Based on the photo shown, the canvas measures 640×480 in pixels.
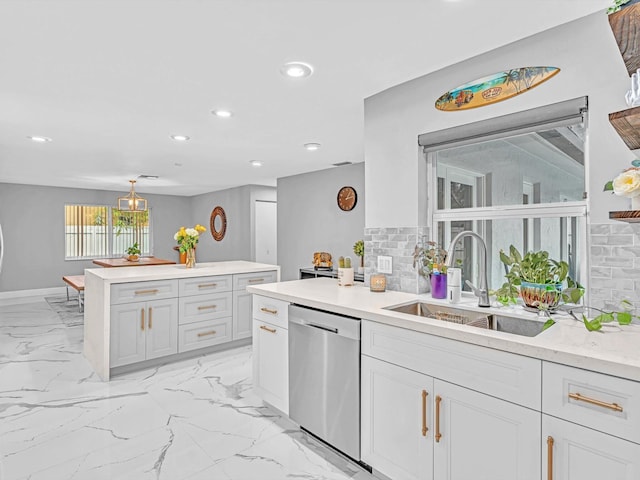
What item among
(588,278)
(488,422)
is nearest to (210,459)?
(488,422)

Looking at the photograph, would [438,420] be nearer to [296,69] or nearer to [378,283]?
[378,283]

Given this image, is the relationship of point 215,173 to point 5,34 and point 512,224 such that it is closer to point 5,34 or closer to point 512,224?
point 5,34

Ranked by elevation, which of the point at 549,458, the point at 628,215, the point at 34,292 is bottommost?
the point at 34,292

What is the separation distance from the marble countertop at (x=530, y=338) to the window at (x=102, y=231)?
301 inches

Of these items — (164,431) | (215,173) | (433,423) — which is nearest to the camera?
(433,423)

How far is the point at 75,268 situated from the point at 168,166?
4.30 m

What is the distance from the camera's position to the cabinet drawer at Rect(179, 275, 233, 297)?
359cm

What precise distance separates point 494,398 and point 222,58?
7.06ft

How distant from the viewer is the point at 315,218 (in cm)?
614

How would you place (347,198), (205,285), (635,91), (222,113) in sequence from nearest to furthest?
(635,91), (222,113), (205,285), (347,198)

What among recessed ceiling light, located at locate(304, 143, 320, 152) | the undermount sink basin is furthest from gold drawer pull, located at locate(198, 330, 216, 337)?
the undermount sink basin

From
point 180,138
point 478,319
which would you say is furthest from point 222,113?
point 478,319

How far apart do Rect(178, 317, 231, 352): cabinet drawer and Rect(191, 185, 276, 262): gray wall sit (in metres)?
3.58

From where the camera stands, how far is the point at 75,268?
7.98 metres
